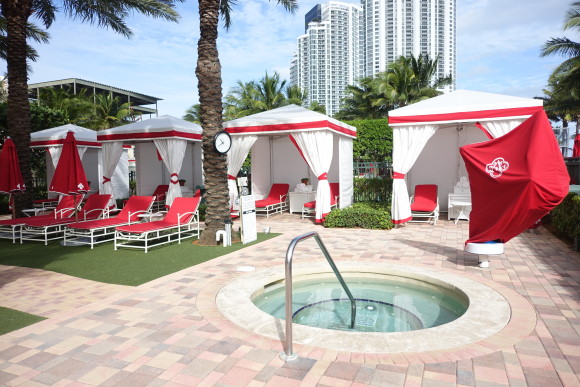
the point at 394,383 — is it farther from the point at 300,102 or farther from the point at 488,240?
the point at 300,102

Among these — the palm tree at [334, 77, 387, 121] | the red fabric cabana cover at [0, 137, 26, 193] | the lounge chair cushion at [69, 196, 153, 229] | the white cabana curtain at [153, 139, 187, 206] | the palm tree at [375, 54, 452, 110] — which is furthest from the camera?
the palm tree at [334, 77, 387, 121]

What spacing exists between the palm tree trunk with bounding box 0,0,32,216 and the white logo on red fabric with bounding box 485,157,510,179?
36.7 feet

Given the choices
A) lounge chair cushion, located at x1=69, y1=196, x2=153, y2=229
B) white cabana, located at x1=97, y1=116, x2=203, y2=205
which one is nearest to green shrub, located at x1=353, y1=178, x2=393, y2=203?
white cabana, located at x1=97, y1=116, x2=203, y2=205

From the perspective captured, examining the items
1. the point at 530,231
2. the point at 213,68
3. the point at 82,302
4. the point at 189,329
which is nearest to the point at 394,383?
the point at 189,329

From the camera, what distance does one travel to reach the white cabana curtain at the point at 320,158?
10117 millimetres

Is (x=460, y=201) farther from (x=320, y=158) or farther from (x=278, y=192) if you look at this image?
(x=278, y=192)

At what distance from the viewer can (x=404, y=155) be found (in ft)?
31.4

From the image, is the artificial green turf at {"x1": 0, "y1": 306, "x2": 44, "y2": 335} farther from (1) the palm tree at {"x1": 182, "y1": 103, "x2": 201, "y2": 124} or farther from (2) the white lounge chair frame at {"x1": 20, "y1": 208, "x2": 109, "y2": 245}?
(1) the palm tree at {"x1": 182, "y1": 103, "x2": 201, "y2": 124}

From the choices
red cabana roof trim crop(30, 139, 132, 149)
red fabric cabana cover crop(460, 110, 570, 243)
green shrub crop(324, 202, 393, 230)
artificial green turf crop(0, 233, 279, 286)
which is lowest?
artificial green turf crop(0, 233, 279, 286)

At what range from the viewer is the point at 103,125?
26766 mm

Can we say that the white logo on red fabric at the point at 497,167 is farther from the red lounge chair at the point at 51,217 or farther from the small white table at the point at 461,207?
the red lounge chair at the point at 51,217

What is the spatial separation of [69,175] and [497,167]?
26.6ft

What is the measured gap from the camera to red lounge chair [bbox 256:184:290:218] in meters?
12.0

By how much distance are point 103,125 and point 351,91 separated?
59.1 ft
